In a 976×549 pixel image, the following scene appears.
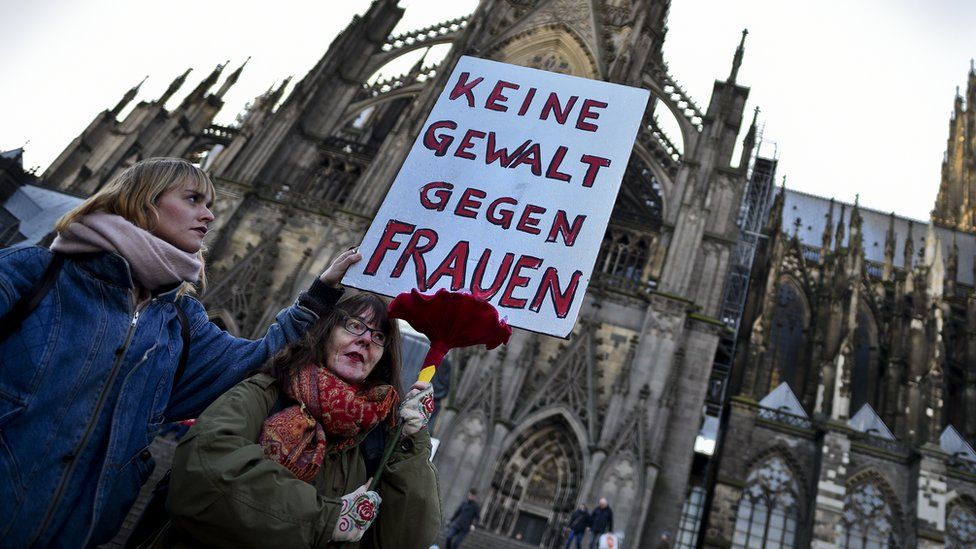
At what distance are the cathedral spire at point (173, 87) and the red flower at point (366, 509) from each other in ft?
103

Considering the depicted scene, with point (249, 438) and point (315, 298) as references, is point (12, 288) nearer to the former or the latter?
point (249, 438)

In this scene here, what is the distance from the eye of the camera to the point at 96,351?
2131 mm

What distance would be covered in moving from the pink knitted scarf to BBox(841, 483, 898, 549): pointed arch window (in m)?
21.9

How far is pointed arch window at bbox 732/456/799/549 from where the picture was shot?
63.5ft

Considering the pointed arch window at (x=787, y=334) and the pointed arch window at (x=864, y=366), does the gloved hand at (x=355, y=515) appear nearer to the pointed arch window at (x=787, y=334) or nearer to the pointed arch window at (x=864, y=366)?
the pointed arch window at (x=864, y=366)

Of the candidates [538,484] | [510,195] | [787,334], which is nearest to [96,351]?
[510,195]

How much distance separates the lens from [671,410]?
15891mm

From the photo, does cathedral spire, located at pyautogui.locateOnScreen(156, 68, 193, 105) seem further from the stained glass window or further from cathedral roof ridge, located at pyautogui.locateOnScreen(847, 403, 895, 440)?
cathedral roof ridge, located at pyautogui.locateOnScreen(847, 403, 895, 440)

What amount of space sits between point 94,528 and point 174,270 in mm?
858

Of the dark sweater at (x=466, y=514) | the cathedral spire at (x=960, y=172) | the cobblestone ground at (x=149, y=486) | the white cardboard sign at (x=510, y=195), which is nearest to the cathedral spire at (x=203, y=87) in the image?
the cobblestone ground at (x=149, y=486)

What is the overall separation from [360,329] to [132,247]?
0.83m

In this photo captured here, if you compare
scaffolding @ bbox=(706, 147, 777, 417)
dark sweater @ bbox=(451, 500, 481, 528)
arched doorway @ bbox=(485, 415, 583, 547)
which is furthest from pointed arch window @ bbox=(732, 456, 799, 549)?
dark sweater @ bbox=(451, 500, 481, 528)

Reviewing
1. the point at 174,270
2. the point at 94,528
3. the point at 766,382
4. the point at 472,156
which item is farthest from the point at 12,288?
the point at 766,382

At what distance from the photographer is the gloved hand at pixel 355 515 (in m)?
2.11
